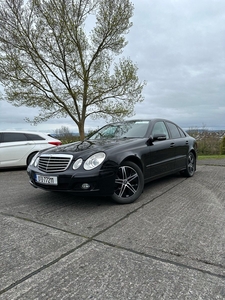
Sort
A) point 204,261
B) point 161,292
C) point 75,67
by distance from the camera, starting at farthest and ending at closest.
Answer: point 75,67, point 204,261, point 161,292

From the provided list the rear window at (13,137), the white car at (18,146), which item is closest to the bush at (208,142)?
the white car at (18,146)

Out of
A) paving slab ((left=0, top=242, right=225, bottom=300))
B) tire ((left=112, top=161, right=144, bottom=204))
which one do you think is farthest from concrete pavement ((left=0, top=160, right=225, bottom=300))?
tire ((left=112, top=161, right=144, bottom=204))

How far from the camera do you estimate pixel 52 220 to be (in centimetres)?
285

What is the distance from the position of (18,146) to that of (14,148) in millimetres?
136

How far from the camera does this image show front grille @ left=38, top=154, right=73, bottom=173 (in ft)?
10.7

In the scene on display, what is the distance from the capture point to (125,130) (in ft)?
14.9

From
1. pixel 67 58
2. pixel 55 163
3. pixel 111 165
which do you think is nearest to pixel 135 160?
pixel 111 165

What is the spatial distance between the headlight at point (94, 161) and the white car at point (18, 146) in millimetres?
4855

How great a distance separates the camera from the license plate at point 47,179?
3184 millimetres

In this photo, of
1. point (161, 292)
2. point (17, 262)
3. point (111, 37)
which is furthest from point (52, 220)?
point (111, 37)

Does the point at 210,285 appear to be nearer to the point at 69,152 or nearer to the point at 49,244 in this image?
the point at 49,244

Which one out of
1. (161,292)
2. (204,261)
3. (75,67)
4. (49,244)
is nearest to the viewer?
(161,292)

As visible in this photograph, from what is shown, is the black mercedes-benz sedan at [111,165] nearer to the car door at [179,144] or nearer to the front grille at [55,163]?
the front grille at [55,163]

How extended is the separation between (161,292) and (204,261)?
1.89ft
